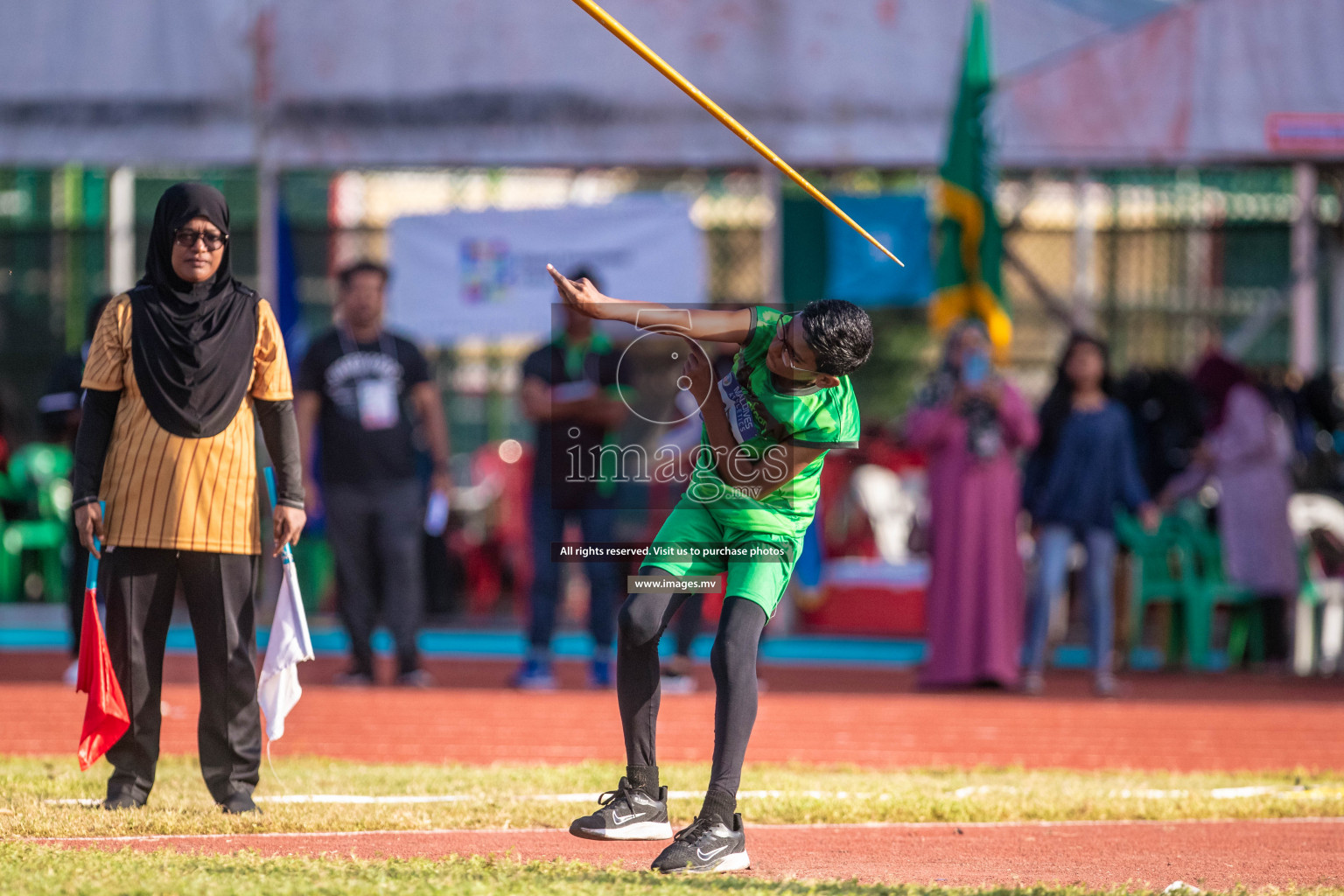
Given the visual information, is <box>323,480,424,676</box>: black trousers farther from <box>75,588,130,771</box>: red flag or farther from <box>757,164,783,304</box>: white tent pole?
<box>75,588,130,771</box>: red flag

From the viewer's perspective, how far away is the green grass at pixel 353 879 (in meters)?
3.95

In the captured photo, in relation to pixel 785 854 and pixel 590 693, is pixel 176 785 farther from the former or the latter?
pixel 590 693

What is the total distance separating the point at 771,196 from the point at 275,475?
6.63 metres

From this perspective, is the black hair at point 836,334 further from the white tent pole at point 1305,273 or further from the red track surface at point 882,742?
the white tent pole at point 1305,273

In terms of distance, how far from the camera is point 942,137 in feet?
37.1

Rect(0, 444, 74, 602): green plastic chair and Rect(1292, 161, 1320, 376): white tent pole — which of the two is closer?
Rect(1292, 161, 1320, 376): white tent pole

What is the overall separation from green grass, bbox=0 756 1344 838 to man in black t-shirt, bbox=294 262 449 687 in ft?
7.96

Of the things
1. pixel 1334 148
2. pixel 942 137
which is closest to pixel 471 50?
pixel 942 137

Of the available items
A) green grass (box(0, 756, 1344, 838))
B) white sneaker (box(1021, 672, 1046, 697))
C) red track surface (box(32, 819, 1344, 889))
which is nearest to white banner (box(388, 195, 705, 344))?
white sneaker (box(1021, 672, 1046, 697))

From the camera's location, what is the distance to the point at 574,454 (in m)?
9.34

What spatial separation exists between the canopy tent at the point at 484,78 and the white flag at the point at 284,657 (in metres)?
6.49

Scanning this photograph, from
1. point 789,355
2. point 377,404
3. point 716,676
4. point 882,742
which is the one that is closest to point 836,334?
point 789,355

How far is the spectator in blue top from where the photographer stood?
30.7 ft

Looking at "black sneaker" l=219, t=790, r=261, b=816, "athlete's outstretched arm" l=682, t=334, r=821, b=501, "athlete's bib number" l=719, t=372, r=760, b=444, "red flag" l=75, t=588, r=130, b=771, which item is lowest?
"black sneaker" l=219, t=790, r=261, b=816
